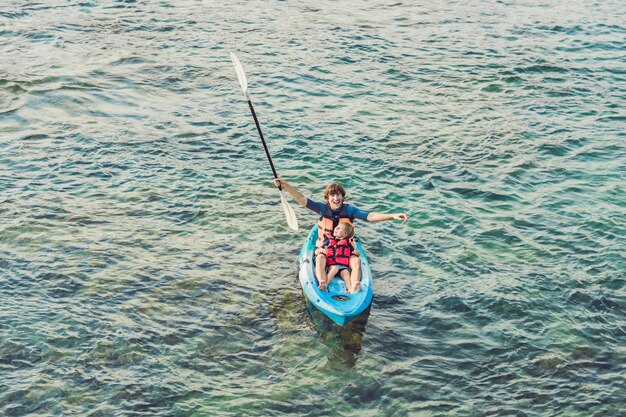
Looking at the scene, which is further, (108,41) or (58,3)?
(58,3)

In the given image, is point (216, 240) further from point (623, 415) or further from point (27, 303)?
point (623, 415)

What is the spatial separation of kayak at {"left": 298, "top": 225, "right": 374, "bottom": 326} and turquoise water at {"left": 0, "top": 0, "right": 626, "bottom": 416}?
440 mm

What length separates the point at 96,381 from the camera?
1010 centimetres

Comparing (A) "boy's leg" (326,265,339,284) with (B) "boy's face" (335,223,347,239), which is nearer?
(A) "boy's leg" (326,265,339,284)

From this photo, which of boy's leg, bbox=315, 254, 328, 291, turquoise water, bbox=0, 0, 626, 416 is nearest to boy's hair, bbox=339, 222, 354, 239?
boy's leg, bbox=315, 254, 328, 291

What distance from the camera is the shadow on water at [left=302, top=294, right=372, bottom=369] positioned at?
10.7 metres

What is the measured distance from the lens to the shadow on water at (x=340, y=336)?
10703 mm

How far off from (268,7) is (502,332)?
16.9 metres

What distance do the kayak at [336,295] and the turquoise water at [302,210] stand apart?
1.44ft

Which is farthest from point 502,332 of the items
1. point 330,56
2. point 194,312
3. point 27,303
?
point 330,56

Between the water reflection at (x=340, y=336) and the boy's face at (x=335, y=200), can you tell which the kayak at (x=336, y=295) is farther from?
the boy's face at (x=335, y=200)

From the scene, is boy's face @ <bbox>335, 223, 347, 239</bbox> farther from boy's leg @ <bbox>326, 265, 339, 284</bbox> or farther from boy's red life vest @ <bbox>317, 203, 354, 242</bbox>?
boy's leg @ <bbox>326, 265, 339, 284</bbox>

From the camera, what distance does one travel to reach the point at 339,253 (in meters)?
11.8

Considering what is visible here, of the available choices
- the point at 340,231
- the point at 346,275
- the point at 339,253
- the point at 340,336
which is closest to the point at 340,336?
the point at 340,336
